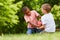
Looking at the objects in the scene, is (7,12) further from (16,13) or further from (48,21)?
(48,21)

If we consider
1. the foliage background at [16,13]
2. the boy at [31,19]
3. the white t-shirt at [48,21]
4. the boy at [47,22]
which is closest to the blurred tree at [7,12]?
the foliage background at [16,13]

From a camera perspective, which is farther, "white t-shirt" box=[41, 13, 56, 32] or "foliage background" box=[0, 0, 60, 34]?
"foliage background" box=[0, 0, 60, 34]

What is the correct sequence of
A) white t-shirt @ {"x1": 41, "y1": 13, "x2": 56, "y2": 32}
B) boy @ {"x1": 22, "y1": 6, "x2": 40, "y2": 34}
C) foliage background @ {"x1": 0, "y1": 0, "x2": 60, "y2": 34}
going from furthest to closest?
Answer: foliage background @ {"x1": 0, "y1": 0, "x2": 60, "y2": 34} → boy @ {"x1": 22, "y1": 6, "x2": 40, "y2": 34} → white t-shirt @ {"x1": 41, "y1": 13, "x2": 56, "y2": 32}

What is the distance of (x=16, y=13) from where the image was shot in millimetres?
12336

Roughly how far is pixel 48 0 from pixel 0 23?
11.0ft

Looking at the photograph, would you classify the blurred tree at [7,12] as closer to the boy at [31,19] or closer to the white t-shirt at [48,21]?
the boy at [31,19]

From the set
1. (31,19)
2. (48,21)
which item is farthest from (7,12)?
(48,21)

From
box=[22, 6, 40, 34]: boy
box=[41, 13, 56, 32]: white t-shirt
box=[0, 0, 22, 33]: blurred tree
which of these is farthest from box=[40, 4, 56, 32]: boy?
box=[0, 0, 22, 33]: blurred tree

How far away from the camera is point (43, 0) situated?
12953 mm

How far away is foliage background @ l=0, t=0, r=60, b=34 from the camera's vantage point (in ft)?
35.3

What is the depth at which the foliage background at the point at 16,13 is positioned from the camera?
35.3ft

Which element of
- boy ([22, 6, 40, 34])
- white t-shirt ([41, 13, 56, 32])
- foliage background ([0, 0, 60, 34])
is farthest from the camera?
foliage background ([0, 0, 60, 34])

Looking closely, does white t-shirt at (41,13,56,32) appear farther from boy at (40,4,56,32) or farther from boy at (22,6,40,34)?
boy at (22,6,40,34)

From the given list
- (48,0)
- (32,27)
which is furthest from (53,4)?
(32,27)
